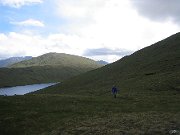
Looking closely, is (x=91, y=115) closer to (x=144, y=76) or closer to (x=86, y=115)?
(x=86, y=115)

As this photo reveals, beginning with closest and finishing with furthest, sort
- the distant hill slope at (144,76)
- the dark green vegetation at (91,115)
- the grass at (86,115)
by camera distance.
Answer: the dark green vegetation at (91,115) < the grass at (86,115) < the distant hill slope at (144,76)

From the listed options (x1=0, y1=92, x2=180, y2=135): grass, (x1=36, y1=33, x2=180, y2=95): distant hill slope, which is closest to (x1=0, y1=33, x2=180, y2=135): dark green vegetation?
(x1=0, y1=92, x2=180, y2=135): grass

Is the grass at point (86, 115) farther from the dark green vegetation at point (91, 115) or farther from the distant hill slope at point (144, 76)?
the distant hill slope at point (144, 76)

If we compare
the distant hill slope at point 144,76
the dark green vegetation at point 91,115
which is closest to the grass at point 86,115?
the dark green vegetation at point 91,115

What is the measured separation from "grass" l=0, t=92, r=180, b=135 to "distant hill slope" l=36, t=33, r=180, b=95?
1968 cm

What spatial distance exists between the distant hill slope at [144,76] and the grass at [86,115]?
19.7 m

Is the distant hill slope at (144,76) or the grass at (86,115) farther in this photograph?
the distant hill slope at (144,76)

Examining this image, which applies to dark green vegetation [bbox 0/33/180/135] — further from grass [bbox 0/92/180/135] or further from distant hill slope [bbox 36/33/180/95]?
distant hill slope [bbox 36/33/180/95]

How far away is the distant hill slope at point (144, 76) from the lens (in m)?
77.9

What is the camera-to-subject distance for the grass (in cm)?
3382

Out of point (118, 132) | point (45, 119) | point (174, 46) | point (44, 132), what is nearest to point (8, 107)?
point (45, 119)

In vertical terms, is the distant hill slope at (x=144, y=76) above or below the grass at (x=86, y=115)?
above

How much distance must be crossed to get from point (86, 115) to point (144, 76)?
57.9 metres

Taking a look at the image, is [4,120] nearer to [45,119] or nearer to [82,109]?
[45,119]
